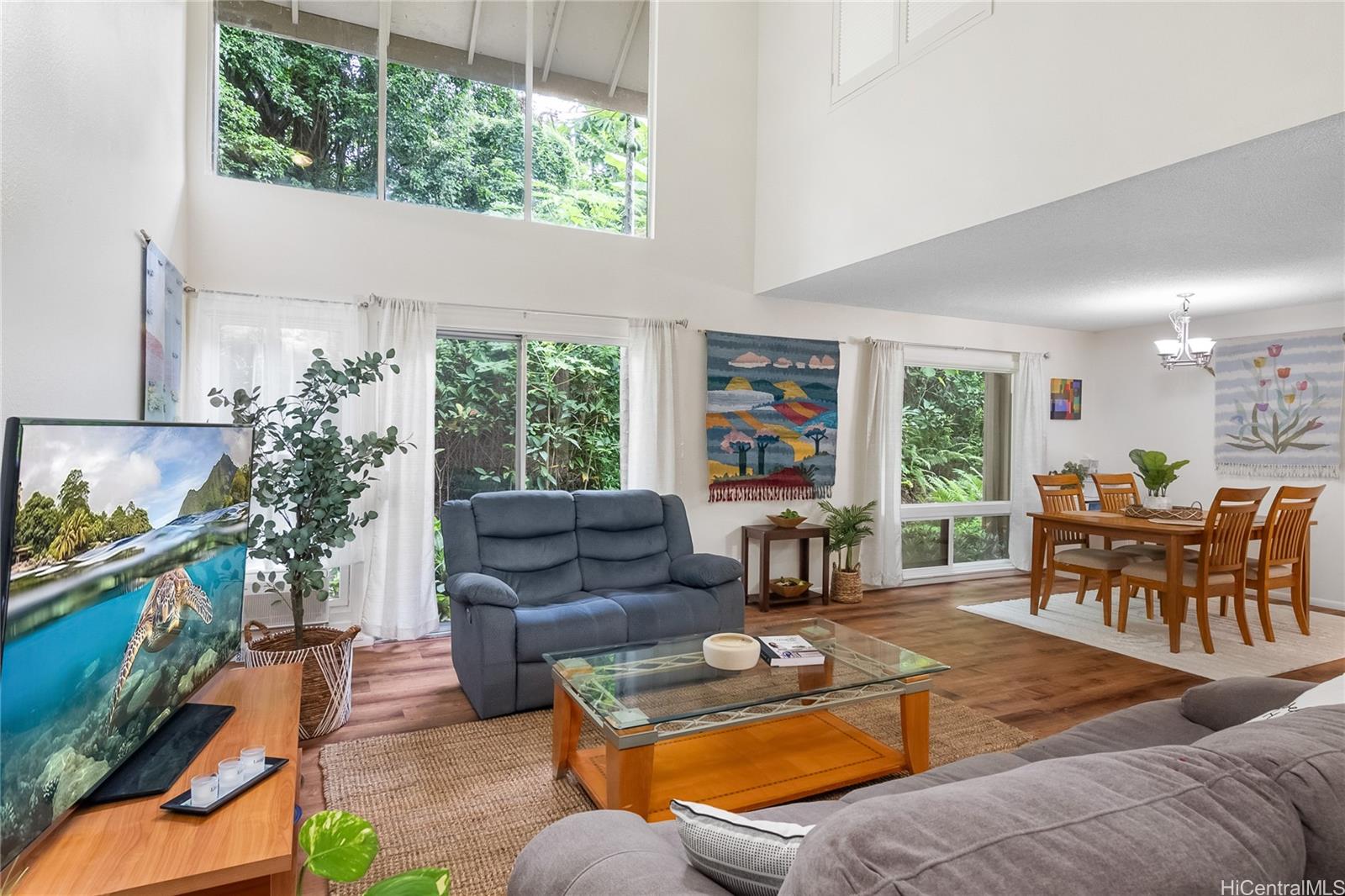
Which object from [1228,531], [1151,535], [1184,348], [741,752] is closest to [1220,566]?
[1228,531]

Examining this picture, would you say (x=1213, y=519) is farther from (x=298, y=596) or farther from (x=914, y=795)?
(x=298, y=596)

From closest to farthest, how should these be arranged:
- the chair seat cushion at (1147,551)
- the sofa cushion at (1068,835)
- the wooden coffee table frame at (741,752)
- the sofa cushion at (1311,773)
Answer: the sofa cushion at (1068,835)
the sofa cushion at (1311,773)
the wooden coffee table frame at (741,752)
the chair seat cushion at (1147,551)

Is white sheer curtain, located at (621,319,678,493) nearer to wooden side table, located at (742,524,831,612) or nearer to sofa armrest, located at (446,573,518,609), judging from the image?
wooden side table, located at (742,524,831,612)

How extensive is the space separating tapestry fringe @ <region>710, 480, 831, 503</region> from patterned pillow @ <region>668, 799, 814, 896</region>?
3988 millimetres

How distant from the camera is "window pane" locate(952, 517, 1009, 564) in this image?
6168 millimetres

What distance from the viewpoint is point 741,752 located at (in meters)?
2.35

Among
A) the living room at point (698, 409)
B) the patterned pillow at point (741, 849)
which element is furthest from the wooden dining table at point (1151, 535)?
the patterned pillow at point (741, 849)

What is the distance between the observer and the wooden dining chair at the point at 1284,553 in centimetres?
411

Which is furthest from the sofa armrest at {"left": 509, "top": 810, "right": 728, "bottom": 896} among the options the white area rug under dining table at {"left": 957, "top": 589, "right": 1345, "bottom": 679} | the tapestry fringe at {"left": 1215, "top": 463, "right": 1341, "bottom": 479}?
the tapestry fringe at {"left": 1215, "top": 463, "right": 1341, "bottom": 479}

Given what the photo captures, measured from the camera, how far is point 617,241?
4.71 meters

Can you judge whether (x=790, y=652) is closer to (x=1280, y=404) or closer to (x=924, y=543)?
(x=924, y=543)

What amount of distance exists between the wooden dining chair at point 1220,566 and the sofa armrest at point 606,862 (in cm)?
404

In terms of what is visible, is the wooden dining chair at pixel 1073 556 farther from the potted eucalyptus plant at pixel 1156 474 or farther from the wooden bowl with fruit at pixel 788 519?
the wooden bowl with fruit at pixel 788 519

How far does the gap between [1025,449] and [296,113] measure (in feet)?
20.3
